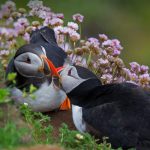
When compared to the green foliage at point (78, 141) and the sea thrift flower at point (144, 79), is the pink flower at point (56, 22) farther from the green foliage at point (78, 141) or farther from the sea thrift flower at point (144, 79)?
the green foliage at point (78, 141)

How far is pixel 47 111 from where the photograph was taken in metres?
8.66

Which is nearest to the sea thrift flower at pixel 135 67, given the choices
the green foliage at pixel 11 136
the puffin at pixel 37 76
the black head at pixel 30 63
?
the puffin at pixel 37 76

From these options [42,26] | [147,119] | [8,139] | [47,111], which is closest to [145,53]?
[42,26]

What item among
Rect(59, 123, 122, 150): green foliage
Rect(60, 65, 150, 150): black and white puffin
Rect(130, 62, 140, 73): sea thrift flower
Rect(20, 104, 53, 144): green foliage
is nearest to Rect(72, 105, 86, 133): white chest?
Rect(60, 65, 150, 150): black and white puffin

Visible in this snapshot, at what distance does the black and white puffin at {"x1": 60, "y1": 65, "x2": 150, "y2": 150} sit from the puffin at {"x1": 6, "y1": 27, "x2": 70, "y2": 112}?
0.62ft

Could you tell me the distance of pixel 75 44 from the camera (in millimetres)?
9672

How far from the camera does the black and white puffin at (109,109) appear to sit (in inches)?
298

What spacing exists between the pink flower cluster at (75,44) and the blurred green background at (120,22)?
78.9 inches

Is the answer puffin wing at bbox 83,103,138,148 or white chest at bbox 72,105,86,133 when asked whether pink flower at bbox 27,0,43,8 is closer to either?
white chest at bbox 72,105,86,133

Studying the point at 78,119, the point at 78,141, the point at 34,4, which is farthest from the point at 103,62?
the point at 78,141

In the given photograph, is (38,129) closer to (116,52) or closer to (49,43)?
(49,43)

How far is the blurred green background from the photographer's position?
12.0m

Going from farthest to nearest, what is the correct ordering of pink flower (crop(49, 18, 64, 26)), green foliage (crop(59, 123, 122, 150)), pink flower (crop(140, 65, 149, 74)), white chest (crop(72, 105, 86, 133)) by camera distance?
pink flower (crop(49, 18, 64, 26)) → pink flower (crop(140, 65, 149, 74)) → white chest (crop(72, 105, 86, 133)) → green foliage (crop(59, 123, 122, 150))

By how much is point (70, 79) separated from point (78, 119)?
498 mm
